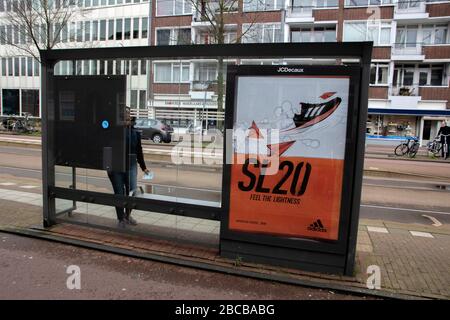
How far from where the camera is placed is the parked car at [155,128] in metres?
5.48

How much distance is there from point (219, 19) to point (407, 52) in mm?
20676

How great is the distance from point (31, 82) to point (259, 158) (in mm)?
48681

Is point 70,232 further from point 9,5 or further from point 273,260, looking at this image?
point 9,5

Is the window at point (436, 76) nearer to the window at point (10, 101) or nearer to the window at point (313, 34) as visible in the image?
the window at point (313, 34)

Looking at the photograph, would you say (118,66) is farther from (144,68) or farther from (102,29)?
(102,29)

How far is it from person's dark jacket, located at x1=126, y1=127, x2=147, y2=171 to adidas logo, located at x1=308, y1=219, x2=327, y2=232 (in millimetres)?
2667

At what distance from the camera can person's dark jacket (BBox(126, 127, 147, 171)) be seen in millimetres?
5562

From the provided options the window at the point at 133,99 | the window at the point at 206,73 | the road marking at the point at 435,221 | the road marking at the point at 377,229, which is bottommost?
the road marking at the point at 435,221

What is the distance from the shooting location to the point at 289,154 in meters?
4.45

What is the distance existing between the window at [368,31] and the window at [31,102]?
35.0 meters

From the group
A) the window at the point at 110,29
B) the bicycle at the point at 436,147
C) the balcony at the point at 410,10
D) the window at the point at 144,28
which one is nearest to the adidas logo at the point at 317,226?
the bicycle at the point at 436,147

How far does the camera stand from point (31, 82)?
46.5 meters

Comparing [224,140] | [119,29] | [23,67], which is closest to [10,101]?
[23,67]
